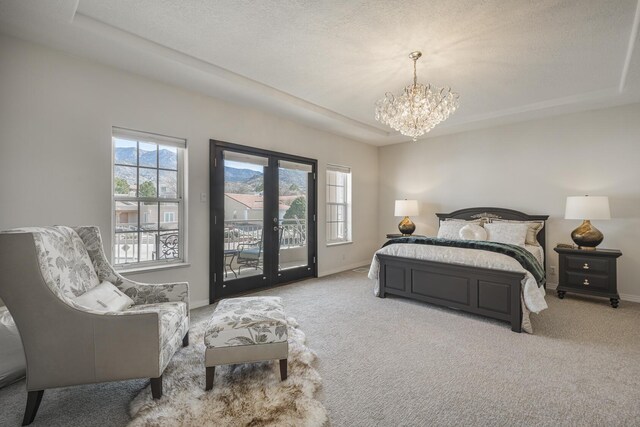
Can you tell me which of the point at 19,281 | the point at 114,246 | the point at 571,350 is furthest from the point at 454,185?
the point at 19,281

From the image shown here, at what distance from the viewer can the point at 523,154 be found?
4.76 metres

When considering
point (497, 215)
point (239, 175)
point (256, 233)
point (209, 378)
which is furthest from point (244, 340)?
point (497, 215)

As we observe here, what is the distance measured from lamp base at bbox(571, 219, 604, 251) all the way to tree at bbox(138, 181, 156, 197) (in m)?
5.45

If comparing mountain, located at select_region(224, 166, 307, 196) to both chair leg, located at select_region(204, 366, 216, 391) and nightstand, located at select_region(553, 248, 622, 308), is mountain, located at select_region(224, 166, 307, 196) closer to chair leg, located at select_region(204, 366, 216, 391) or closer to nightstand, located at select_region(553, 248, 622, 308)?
chair leg, located at select_region(204, 366, 216, 391)

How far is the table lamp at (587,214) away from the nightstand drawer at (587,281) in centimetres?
37

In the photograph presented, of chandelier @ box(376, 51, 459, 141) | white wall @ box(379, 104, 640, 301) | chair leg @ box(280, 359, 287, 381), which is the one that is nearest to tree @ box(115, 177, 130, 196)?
chair leg @ box(280, 359, 287, 381)

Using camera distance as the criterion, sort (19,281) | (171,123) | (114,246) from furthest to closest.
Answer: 1. (171,123)
2. (114,246)
3. (19,281)

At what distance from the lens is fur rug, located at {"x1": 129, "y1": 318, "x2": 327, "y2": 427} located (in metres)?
1.63

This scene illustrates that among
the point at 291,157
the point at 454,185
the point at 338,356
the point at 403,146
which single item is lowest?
the point at 338,356

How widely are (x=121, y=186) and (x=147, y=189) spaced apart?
9.8 inches

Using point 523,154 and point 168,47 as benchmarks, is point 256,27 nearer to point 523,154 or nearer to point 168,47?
point 168,47

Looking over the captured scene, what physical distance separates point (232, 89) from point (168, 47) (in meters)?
0.84

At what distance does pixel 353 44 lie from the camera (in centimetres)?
272

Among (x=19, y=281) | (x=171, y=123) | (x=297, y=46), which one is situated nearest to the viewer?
(x=19, y=281)
